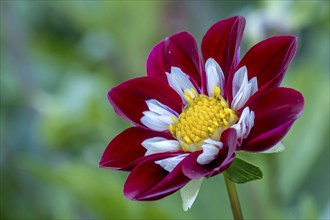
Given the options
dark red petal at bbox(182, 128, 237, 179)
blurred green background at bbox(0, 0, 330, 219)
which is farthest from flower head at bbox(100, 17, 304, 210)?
blurred green background at bbox(0, 0, 330, 219)

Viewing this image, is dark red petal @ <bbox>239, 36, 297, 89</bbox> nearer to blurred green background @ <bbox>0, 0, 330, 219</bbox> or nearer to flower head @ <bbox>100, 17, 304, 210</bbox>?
flower head @ <bbox>100, 17, 304, 210</bbox>

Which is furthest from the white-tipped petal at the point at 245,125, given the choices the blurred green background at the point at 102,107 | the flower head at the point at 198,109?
the blurred green background at the point at 102,107

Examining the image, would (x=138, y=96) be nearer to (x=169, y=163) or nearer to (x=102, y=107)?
(x=169, y=163)

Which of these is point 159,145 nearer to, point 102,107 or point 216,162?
point 216,162

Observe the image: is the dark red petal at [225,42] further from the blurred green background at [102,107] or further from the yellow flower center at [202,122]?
the blurred green background at [102,107]

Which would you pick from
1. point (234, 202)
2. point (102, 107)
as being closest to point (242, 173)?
point (234, 202)

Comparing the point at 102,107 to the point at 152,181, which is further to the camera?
the point at 102,107
